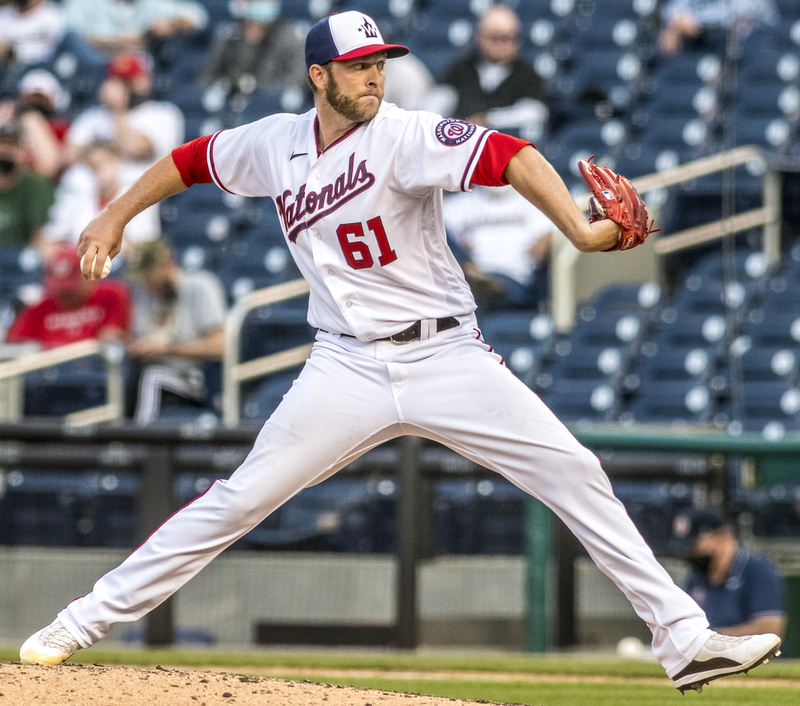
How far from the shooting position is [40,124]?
8.93 m

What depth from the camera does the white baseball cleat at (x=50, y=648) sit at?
3117 mm

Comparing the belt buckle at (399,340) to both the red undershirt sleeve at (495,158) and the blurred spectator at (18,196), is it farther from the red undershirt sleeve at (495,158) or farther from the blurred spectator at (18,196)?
the blurred spectator at (18,196)

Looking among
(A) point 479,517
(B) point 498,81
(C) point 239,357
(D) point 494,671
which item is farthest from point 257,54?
(D) point 494,671

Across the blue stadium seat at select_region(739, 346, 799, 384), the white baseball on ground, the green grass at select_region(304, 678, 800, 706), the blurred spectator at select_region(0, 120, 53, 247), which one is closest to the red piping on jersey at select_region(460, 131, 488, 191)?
the green grass at select_region(304, 678, 800, 706)

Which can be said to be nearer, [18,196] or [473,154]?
[473,154]

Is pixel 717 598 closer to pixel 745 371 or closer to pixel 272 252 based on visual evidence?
pixel 745 371

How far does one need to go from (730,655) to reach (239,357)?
4755 millimetres

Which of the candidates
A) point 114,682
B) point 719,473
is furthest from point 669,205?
point 114,682

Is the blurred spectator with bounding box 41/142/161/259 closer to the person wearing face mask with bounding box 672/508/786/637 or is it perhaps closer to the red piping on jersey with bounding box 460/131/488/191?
the person wearing face mask with bounding box 672/508/786/637

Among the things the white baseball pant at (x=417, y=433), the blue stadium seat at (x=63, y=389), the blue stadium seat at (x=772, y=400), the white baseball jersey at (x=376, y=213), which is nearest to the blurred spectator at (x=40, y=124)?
the blue stadium seat at (x=63, y=389)

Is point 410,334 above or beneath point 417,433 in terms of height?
above

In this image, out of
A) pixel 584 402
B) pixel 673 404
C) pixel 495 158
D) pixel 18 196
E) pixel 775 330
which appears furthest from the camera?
pixel 18 196

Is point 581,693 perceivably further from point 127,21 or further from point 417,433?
point 127,21

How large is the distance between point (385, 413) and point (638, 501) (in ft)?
9.11
